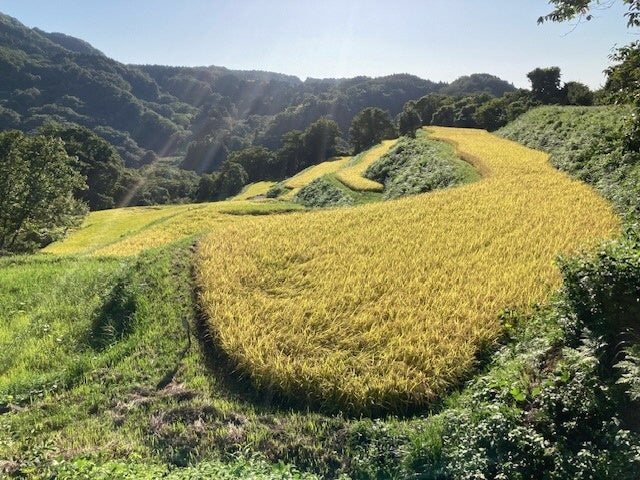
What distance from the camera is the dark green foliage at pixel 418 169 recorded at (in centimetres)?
2638

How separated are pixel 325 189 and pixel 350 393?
28.2 metres

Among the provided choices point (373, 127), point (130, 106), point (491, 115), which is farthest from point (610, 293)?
point (130, 106)

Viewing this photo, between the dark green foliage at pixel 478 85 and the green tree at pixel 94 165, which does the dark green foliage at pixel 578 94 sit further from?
the dark green foliage at pixel 478 85

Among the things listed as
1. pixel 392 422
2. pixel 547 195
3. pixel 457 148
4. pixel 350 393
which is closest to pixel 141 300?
pixel 350 393

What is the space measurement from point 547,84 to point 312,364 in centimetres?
5933

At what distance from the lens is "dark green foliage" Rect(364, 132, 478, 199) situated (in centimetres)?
2638

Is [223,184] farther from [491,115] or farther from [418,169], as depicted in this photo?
[418,169]

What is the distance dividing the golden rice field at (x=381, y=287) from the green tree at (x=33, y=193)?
1626cm

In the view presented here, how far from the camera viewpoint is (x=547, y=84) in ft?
178

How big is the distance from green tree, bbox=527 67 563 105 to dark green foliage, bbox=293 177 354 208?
35363 millimetres

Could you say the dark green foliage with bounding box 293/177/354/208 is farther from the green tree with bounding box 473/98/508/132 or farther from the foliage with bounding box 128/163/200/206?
the foliage with bounding box 128/163/200/206

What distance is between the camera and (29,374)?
8.32 metres

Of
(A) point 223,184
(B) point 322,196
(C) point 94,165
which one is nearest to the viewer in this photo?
(B) point 322,196

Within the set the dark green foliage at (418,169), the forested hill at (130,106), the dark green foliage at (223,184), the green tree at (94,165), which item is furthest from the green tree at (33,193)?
the forested hill at (130,106)
